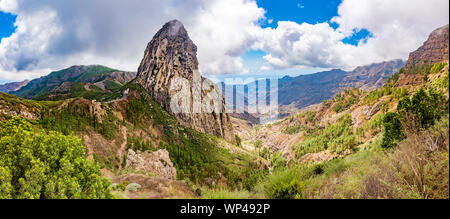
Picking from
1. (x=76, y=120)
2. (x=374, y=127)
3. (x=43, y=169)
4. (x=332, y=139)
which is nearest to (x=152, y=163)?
(x=76, y=120)

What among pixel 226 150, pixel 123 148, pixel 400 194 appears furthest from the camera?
pixel 226 150

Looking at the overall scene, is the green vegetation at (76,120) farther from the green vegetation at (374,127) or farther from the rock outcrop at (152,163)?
the green vegetation at (374,127)

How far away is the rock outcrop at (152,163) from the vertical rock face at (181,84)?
50813 mm

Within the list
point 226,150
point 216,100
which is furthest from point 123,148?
point 216,100

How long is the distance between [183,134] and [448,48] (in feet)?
325

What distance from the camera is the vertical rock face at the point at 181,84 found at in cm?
12006

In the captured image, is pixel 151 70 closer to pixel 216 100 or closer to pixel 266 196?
pixel 216 100

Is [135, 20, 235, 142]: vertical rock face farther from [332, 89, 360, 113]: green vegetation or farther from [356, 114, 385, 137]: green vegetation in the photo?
[332, 89, 360, 113]: green vegetation

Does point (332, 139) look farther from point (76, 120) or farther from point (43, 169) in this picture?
point (43, 169)

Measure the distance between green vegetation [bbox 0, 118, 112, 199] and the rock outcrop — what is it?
42383mm

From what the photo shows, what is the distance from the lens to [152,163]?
5669 cm

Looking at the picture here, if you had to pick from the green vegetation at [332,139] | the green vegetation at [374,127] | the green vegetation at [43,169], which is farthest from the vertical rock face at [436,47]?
the green vegetation at [332,139]
